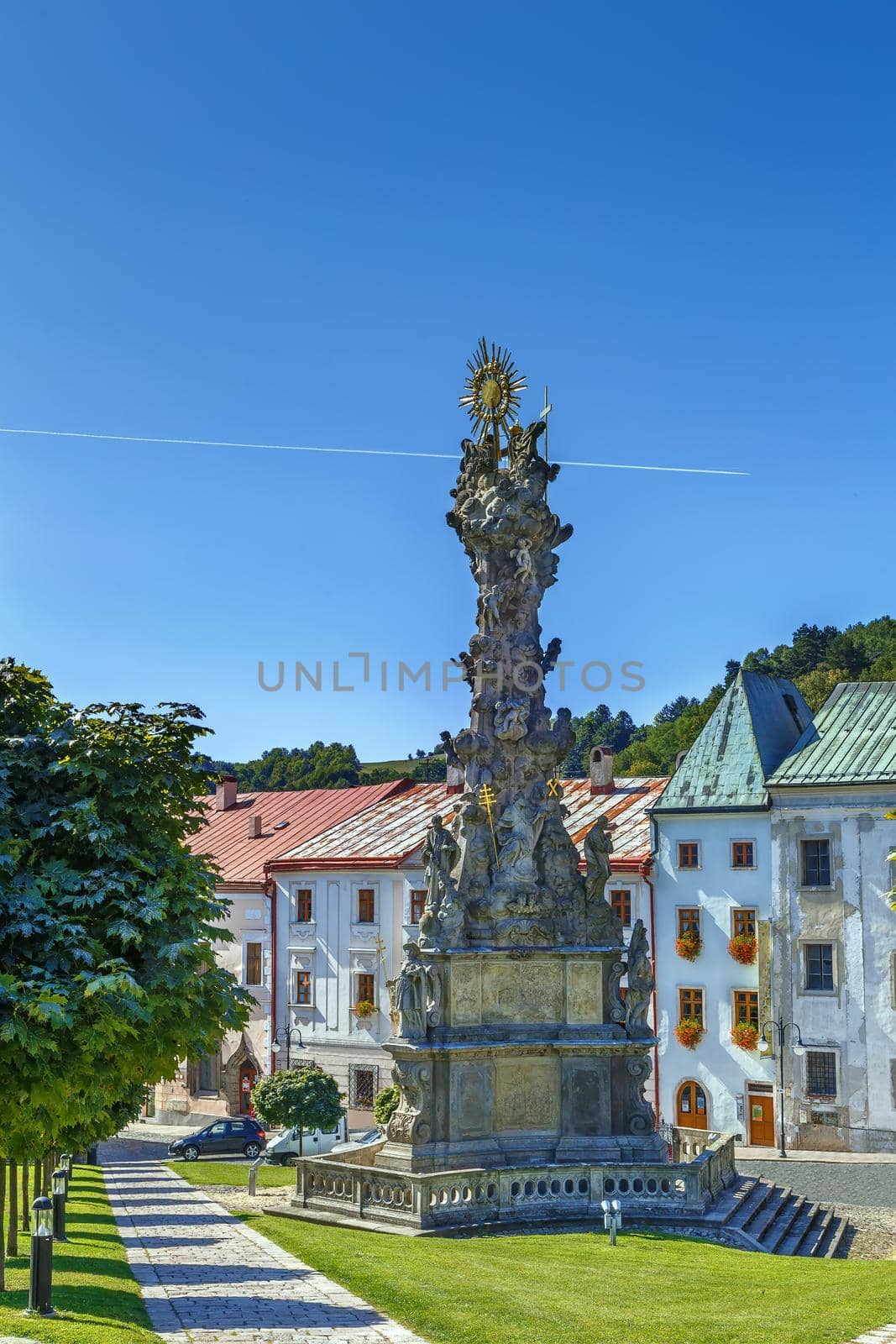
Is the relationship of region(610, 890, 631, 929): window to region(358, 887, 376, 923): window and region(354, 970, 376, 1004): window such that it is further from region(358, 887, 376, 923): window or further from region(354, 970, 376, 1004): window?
region(354, 970, 376, 1004): window

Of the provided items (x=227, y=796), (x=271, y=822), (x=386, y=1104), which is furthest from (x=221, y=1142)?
(x=227, y=796)

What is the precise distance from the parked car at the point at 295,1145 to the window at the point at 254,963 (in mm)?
15065

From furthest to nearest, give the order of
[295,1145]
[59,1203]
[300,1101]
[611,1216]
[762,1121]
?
[762,1121] < [295,1145] < [300,1101] < [611,1216] < [59,1203]

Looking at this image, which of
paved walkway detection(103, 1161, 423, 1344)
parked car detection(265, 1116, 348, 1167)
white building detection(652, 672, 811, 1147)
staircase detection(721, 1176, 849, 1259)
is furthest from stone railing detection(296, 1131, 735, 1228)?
white building detection(652, 672, 811, 1147)

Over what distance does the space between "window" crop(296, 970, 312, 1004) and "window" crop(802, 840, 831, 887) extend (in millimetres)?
19644

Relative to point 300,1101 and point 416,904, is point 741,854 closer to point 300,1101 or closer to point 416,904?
point 416,904

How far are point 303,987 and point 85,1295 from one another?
40546 mm

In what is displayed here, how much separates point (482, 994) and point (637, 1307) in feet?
36.1

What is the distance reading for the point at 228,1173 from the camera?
3762 cm

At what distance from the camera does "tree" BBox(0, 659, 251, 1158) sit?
1503 centimetres

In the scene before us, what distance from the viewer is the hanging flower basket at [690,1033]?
156 ft

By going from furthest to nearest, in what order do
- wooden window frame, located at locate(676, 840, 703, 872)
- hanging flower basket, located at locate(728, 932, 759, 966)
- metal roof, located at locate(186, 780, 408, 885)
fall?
metal roof, located at locate(186, 780, 408, 885)
wooden window frame, located at locate(676, 840, 703, 872)
hanging flower basket, located at locate(728, 932, 759, 966)

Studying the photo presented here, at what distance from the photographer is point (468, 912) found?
28.7 metres

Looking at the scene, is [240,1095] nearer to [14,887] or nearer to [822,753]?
[822,753]
